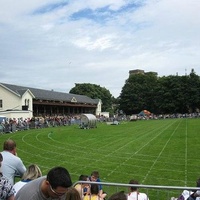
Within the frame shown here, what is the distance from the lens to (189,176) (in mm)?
14258

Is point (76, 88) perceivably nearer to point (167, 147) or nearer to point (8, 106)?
point (8, 106)

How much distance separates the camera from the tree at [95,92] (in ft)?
404

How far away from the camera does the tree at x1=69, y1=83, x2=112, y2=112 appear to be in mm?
123150

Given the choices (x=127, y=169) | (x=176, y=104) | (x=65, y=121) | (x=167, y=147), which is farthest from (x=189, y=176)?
(x=176, y=104)

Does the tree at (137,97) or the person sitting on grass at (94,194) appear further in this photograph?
the tree at (137,97)

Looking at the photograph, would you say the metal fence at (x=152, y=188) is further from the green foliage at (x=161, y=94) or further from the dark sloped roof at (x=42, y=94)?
the green foliage at (x=161, y=94)

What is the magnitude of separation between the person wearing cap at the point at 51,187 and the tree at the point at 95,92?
117422 millimetres

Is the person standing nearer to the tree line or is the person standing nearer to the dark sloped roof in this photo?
the dark sloped roof

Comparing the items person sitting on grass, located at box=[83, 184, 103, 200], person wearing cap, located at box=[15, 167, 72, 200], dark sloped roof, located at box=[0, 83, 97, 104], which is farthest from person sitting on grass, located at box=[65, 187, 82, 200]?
dark sloped roof, located at box=[0, 83, 97, 104]

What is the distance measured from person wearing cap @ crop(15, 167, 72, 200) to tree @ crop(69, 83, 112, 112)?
4623 inches

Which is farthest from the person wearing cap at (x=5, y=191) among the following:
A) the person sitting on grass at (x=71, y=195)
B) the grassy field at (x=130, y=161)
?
the grassy field at (x=130, y=161)

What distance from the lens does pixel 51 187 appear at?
3.69 meters

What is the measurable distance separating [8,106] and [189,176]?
54.6 meters

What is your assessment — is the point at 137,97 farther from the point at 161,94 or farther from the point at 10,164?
the point at 10,164
